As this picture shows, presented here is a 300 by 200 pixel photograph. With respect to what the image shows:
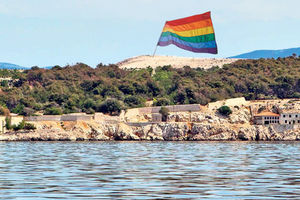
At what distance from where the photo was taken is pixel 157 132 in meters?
129

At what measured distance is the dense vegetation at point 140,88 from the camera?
495 feet

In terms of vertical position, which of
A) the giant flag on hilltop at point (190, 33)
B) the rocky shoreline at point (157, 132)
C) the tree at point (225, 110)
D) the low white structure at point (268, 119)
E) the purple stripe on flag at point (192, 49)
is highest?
the giant flag on hilltop at point (190, 33)

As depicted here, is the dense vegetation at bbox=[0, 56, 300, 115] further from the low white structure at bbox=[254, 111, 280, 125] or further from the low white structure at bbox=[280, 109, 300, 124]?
the low white structure at bbox=[280, 109, 300, 124]

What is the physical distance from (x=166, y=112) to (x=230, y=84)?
34.4m

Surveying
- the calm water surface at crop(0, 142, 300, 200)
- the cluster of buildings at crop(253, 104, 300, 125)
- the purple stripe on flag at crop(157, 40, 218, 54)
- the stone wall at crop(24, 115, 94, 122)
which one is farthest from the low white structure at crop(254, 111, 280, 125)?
the calm water surface at crop(0, 142, 300, 200)

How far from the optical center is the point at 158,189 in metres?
35.3

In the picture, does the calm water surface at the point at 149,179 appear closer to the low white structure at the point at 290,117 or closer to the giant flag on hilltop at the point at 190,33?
the giant flag on hilltop at the point at 190,33

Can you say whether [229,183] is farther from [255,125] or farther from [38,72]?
[38,72]

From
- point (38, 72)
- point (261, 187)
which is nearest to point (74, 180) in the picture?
point (261, 187)

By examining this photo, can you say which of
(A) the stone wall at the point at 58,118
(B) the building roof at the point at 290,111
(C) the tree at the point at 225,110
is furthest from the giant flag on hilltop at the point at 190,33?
(B) the building roof at the point at 290,111

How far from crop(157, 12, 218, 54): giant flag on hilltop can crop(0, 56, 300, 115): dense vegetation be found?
63.6m

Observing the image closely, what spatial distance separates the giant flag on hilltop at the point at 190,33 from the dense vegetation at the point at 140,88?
6363 centimetres

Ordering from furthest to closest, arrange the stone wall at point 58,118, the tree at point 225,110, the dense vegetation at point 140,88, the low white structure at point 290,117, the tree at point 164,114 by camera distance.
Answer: the dense vegetation at point 140,88 < the tree at point 164,114 < the tree at point 225,110 < the low white structure at point 290,117 < the stone wall at point 58,118

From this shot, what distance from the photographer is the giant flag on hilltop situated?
254 ft
